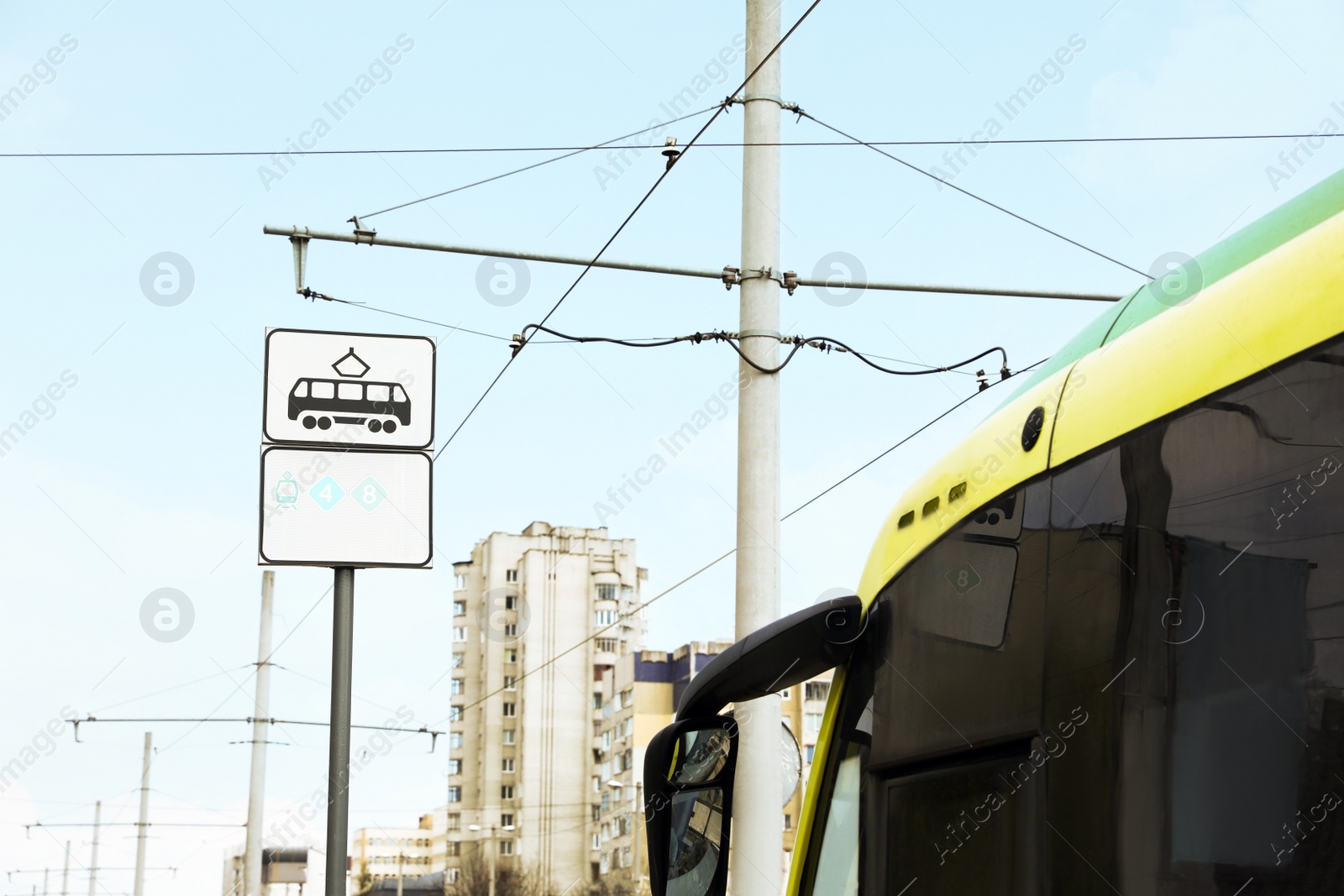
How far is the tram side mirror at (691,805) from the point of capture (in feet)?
10.7

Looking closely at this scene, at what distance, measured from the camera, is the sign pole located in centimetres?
396

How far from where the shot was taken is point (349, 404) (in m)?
4.31

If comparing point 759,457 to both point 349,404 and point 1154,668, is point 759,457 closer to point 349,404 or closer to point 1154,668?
point 349,404

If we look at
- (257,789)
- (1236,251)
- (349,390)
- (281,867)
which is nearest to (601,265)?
(349,390)

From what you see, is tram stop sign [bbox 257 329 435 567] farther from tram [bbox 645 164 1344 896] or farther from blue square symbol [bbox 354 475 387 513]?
tram [bbox 645 164 1344 896]

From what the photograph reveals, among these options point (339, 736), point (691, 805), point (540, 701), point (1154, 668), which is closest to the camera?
point (1154, 668)

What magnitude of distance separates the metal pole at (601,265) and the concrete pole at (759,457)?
0.41ft

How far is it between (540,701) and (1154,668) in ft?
326

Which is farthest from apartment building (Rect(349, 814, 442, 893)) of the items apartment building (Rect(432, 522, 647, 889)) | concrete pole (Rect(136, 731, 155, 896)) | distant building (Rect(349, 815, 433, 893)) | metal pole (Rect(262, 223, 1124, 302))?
metal pole (Rect(262, 223, 1124, 302))

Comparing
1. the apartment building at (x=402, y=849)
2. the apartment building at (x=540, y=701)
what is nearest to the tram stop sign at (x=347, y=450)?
the apartment building at (x=540, y=701)

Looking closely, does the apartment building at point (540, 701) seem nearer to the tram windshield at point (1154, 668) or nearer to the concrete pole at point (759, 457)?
the concrete pole at point (759, 457)

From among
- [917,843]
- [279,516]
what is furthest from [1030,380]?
[279,516]

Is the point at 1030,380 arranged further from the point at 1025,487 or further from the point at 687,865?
the point at 687,865

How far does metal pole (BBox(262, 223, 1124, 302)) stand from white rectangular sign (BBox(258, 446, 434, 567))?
412cm
